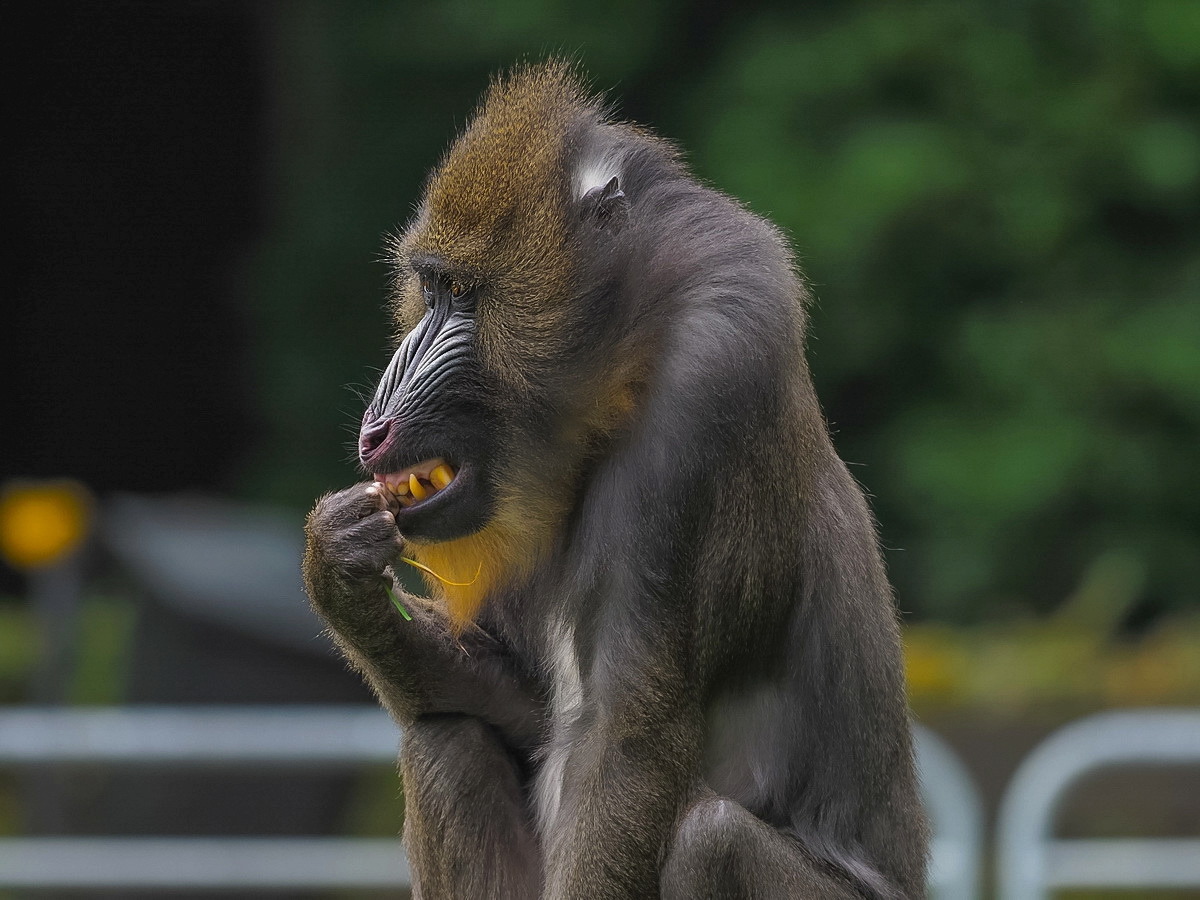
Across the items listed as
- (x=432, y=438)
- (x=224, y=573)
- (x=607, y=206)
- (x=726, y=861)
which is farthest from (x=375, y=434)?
(x=224, y=573)

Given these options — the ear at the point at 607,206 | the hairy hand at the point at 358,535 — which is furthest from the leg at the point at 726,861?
the ear at the point at 607,206

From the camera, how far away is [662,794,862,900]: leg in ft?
12.8

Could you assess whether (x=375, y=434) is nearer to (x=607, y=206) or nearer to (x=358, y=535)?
(x=358, y=535)

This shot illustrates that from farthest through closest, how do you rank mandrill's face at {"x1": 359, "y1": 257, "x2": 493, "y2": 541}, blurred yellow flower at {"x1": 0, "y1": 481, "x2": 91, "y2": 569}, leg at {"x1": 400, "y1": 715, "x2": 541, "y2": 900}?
blurred yellow flower at {"x1": 0, "y1": 481, "x2": 91, "y2": 569}
leg at {"x1": 400, "y1": 715, "x2": 541, "y2": 900}
mandrill's face at {"x1": 359, "y1": 257, "x2": 493, "y2": 541}

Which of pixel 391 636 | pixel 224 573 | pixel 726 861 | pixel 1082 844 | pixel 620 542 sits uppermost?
pixel 620 542

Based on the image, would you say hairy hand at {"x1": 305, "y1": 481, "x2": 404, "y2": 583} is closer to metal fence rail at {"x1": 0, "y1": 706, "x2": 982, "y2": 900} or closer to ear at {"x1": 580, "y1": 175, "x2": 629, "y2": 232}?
ear at {"x1": 580, "y1": 175, "x2": 629, "y2": 232}

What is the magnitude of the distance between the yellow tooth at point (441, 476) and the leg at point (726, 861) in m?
0.89

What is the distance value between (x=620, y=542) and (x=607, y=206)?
0.77 m

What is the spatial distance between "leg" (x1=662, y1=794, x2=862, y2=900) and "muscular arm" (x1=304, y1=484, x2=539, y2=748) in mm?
714

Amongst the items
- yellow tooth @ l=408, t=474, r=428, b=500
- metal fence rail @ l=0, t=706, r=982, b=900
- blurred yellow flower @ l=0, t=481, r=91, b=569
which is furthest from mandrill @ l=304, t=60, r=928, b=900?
blurred yellow flower @ l=0, t=481, r=91, b=569

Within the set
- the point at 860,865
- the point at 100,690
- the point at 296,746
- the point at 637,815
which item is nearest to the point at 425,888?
the point at 637,815

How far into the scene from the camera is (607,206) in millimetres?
4188

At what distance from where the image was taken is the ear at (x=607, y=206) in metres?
4.17

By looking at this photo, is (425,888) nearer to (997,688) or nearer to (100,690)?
(997,688)
